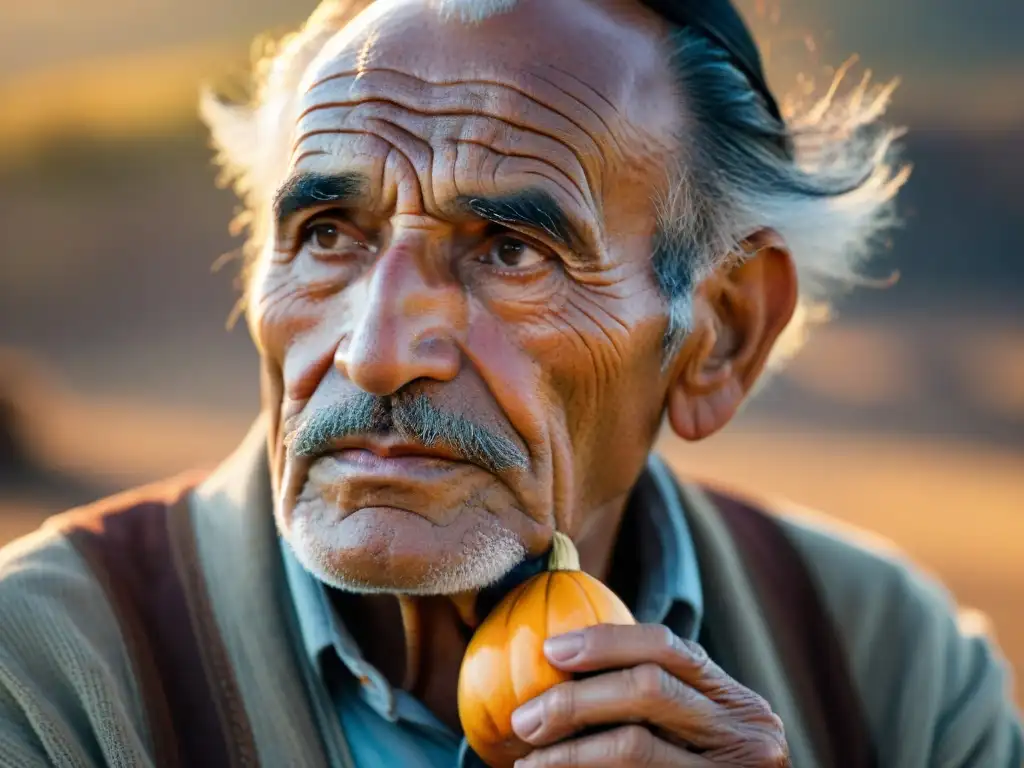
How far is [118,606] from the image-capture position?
9.14 feet

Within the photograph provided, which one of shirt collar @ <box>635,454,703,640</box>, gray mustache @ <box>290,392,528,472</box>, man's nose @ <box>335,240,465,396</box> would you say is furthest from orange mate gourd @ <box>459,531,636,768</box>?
shirt collar @ <box>635,454,703,640</box>

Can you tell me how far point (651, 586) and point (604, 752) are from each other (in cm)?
85

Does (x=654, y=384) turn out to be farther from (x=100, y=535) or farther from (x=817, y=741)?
(x=100, y=535)

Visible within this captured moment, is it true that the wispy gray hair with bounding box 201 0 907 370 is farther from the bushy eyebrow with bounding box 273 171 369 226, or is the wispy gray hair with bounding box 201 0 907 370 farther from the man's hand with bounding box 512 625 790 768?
the man's hand with bounding box 512 625 790 768

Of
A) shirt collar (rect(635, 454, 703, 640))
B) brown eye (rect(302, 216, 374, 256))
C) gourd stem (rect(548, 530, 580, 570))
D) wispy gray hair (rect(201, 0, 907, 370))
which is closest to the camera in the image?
gourd stem (rect(548, 530, 580, 570))

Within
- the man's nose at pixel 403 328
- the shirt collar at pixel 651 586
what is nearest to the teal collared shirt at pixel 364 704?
the shirt collar at pixel 651 586

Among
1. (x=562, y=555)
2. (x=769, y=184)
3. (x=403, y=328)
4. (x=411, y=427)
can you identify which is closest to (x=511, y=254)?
(x=403, y=328)

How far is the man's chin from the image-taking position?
2553 millimetres

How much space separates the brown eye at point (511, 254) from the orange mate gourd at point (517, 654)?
61 centimetres

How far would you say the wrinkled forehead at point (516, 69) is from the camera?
8.89 feet

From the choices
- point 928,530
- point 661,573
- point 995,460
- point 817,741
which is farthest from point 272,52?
point 995,460

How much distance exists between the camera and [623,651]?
94.7 inches

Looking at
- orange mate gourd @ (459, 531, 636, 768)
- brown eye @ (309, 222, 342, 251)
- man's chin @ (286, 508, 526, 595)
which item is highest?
brown eye @ (309, 222, 342, 251)

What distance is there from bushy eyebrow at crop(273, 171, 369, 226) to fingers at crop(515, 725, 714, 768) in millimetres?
1093
